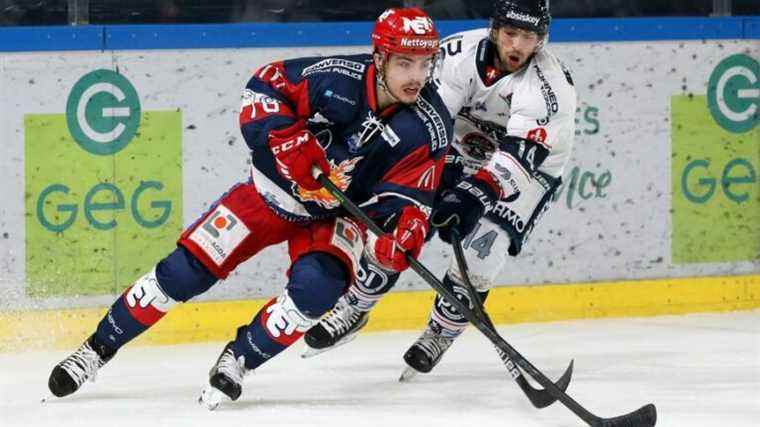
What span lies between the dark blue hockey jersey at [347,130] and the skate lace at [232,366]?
42 cm

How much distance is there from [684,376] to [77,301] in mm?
2042

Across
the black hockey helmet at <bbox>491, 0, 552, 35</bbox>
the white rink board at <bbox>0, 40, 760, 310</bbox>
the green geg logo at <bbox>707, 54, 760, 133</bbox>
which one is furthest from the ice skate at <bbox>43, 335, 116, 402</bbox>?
the green geg logo at <bbox>707, 54, 760, 133</bbox>

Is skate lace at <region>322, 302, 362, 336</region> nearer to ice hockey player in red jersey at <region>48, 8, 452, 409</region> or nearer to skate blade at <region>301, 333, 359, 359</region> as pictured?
skate blade at <region>301, 333, 359, 359</region>

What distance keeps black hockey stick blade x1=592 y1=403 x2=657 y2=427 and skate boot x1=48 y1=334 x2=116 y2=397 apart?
1.33 m

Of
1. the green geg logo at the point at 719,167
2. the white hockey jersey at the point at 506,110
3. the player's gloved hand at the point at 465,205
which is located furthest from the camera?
the green geg logo at the point at 719,167

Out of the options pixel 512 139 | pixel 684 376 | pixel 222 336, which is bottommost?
pixel 222 336

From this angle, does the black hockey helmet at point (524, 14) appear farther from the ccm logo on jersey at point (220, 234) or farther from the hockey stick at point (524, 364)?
the ccm logo on jersey at point (220, 234)

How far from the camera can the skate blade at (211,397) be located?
427 centimetres

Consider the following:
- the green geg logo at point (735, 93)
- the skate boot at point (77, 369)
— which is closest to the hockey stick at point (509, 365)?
the skate boot at point (77, 369)

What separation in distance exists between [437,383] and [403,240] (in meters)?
0.75

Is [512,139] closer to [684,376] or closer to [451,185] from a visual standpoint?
[451,185]

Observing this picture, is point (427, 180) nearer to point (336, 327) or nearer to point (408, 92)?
point (408, 92)

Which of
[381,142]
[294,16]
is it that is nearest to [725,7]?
[294,16]

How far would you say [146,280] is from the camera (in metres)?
4.41
